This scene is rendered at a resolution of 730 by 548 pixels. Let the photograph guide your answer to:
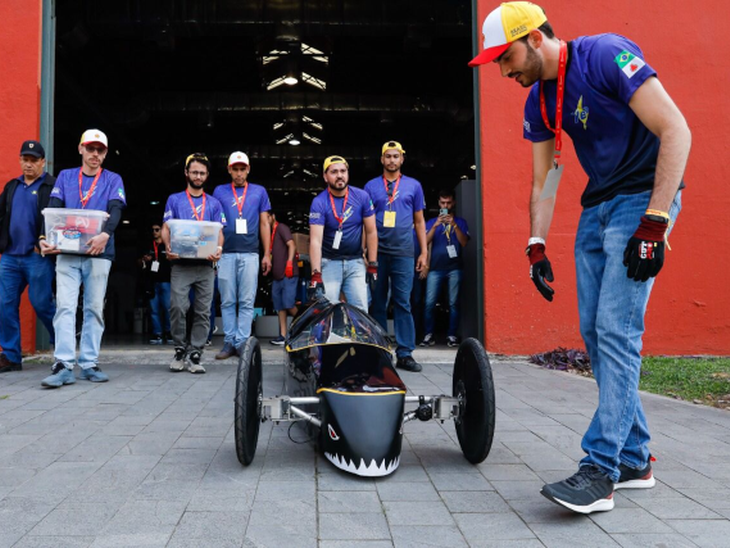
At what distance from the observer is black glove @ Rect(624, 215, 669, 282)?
2318mm

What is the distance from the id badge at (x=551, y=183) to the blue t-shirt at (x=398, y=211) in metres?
3.26

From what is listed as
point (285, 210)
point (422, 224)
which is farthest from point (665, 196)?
point (285, 210)

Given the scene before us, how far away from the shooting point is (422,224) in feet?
20.9

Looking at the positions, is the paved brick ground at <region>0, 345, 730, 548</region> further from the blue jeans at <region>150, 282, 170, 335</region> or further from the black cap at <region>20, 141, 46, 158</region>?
the blue jeans at <region>150, 282, 170, 335</region>

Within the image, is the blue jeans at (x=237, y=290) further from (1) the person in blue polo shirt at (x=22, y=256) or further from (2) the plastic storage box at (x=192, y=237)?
(1) the person in blue polo shirt at (x=22, y=256)

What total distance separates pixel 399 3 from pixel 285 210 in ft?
73.6

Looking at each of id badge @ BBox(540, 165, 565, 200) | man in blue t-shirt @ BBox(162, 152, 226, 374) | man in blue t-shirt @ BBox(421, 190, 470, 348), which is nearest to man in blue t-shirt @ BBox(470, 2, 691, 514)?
id badge @ BBox(540, 165, 565, 200)

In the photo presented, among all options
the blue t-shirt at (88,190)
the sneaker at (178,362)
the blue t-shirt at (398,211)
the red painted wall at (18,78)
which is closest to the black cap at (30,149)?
the blue t-shirt at (88,190)

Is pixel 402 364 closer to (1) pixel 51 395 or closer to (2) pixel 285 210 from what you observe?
(1) pixel 51 395

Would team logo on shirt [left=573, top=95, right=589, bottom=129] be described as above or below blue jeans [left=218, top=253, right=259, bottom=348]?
above

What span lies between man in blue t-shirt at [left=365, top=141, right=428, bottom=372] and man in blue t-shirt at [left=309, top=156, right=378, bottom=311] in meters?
0.24

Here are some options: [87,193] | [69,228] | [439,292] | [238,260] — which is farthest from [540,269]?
[439,292]

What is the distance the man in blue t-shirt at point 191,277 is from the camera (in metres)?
5.93

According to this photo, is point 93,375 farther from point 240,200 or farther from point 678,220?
point 678,220
